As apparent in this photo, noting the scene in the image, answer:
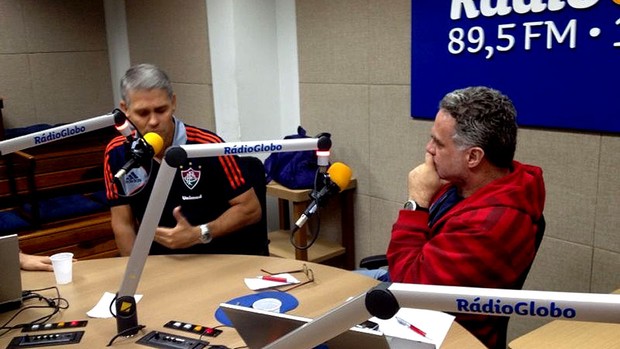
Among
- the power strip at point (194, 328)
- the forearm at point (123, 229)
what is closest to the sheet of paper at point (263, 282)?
the power strip at point (194, 328)

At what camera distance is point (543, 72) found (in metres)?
2.38

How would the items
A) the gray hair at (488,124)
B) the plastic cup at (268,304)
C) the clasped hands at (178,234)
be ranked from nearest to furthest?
the plastic cup at (268,304)
the gray hair at (488,124)
the clasped hands at (178,234)

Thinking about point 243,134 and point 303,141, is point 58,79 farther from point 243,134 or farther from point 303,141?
point 303,141

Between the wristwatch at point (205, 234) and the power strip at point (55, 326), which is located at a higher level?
the wristwatch at point (205, 234)

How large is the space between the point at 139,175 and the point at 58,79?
276cm

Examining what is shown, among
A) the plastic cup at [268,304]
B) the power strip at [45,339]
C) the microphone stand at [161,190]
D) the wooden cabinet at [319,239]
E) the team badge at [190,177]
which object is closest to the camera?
the microphone stand at [161,190]

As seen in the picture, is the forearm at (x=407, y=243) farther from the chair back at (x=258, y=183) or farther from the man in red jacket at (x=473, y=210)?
the chair back at (x=258, y=183)

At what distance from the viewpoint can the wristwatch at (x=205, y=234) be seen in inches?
84.1

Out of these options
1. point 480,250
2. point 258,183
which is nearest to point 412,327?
point 480,250

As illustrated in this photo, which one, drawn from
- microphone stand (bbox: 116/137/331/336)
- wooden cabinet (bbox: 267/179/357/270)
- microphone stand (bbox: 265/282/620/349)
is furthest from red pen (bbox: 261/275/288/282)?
wooden cabinet (bbox: 267/179/357/270)

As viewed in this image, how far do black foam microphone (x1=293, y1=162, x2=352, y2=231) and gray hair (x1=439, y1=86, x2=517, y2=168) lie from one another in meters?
0.43

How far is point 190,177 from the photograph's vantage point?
2312mm

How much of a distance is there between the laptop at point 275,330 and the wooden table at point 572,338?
0.73 meters

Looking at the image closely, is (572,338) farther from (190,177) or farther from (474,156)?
(190,177)
